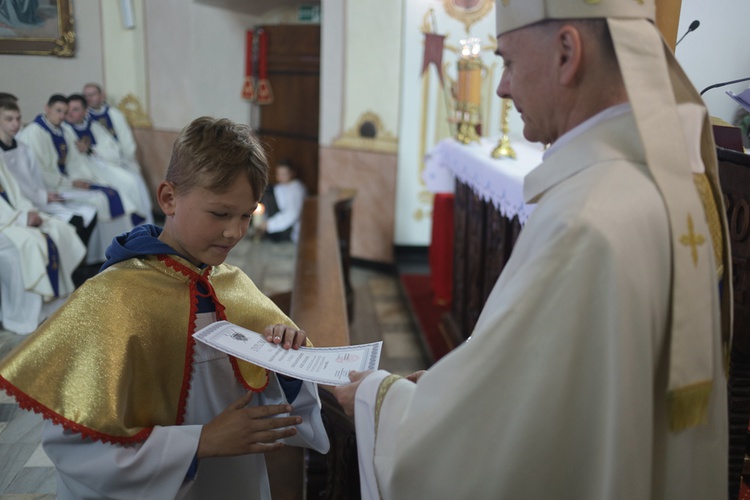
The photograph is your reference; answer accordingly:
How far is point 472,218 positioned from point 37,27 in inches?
117

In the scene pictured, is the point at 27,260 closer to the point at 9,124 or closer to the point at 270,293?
the point at 9,124

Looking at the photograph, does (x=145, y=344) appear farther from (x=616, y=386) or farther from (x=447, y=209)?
(x=447, y=209)

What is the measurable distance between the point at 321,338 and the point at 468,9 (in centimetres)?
523

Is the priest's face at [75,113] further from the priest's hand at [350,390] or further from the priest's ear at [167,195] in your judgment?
the priest's hand at [350,390]

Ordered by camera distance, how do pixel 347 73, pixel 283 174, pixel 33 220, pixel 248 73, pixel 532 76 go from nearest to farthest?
pixel 532 76 < pixel 33 220 < pixel 248 73 < pixel 347 73 < pixel 283 174

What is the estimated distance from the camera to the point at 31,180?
2.32 metres

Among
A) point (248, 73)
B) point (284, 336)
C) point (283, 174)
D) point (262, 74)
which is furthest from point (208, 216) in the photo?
point (283, 174)

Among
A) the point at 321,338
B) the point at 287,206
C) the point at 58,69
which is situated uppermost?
the point at 58,69

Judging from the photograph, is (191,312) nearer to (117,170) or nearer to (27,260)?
(27,260)

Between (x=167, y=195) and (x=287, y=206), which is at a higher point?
(x=167, y=195)

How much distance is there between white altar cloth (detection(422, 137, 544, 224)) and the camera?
3.12 m

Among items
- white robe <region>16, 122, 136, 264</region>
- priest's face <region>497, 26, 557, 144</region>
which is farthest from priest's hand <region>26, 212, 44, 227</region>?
priest's face <region>497, 26, 557, 144</region>

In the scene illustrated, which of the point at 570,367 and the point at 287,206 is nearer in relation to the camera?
the point at 570,367

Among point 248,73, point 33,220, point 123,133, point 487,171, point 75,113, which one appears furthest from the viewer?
point 248,73
